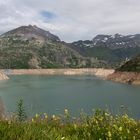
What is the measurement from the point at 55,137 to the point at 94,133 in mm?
1783

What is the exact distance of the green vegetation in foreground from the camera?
686cm

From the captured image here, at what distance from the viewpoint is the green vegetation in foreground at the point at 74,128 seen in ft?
22.5

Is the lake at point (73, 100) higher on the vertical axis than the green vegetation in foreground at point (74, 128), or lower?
lower

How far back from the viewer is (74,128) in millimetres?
8883

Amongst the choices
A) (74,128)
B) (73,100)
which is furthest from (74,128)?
(73,100)

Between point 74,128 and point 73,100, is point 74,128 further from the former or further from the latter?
point 73,100

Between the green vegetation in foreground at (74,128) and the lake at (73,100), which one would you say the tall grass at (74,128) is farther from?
the lake at (73,100)

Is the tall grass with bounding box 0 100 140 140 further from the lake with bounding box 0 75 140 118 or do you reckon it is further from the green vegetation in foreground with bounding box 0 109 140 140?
the lake with bounding box 0 75 140 118

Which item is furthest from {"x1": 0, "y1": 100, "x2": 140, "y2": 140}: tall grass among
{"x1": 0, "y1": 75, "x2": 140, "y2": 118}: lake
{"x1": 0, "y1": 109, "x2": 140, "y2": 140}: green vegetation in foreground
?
{"x1": 0, "y1": 75, "x2": 140, "y2": 118}: lake

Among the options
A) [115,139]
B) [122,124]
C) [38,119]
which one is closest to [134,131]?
[122,124]

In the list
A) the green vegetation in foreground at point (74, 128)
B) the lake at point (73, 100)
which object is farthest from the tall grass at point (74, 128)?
the lake at point (73, 100)

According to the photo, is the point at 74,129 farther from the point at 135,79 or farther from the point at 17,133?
the point at 135,79

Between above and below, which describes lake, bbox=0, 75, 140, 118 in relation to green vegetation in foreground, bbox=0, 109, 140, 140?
below

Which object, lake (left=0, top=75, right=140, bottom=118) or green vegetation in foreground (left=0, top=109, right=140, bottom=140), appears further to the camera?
lake (left=0, top=75, right=140, bottom=118)
